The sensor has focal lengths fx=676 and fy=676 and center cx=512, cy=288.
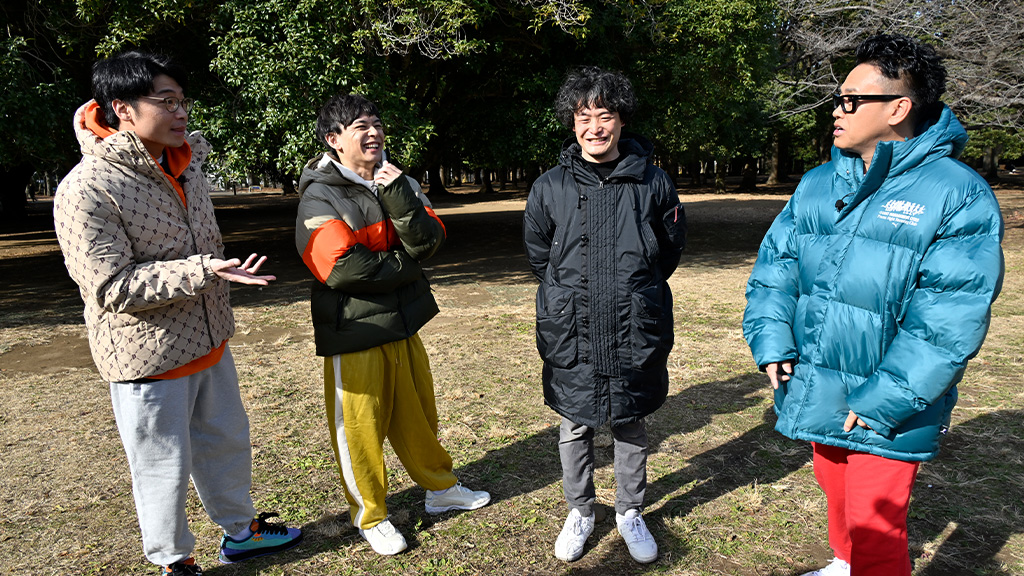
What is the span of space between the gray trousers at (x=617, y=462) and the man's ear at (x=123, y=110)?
2.03 m

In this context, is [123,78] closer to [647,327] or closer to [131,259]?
[131,259]

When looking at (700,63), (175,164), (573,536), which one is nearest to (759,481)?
(573,536)

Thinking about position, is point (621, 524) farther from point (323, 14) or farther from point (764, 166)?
point (764, 166)

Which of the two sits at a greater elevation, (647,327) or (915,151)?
(915,151)

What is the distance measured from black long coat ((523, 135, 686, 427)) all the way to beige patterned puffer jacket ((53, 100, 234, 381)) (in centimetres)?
134

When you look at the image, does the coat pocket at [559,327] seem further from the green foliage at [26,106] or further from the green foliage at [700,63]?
the green foliage at [700,63]

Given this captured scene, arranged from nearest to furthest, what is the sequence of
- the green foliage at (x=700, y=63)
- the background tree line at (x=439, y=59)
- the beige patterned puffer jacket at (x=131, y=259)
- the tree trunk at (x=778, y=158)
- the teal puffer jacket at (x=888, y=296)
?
the teal puffer jacket at (x=888, y=296) → the beige patterned puffer jacket at (x=131, y=259) → the background tree line at (x=439, y=59) → the green foliage at (x=700, y=63) → the tree trunk at (x=778, y=158)

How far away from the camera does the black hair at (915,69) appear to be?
6.93ft

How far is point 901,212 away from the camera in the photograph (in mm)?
2072

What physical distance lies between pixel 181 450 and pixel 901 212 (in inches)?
103

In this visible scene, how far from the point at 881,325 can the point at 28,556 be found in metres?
3.56

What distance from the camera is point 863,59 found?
224 cm

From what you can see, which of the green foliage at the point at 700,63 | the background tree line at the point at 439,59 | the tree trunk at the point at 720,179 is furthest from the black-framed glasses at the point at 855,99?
the tree trunk at the point at 720,179

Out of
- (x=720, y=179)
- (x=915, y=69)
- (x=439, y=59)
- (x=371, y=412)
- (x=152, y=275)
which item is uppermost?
(x=439, y=59)
